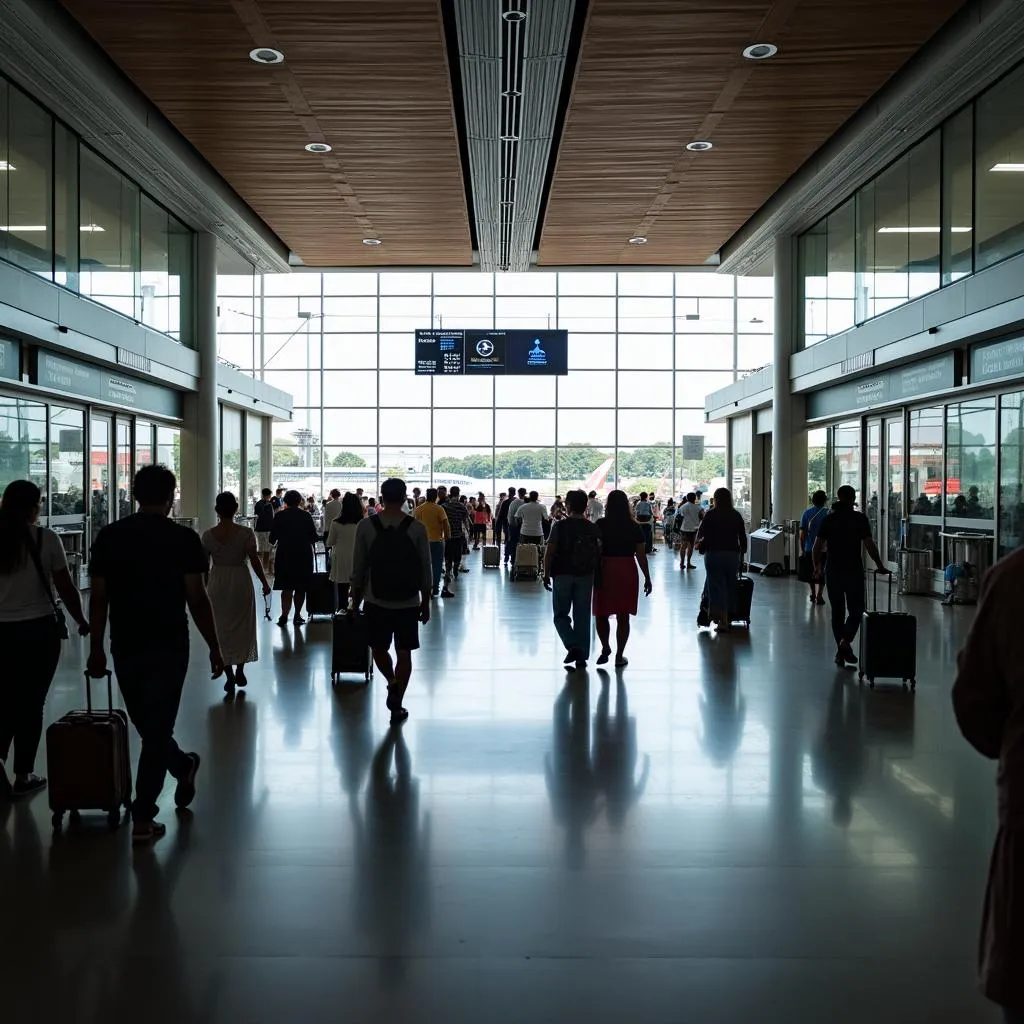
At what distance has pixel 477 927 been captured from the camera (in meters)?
3.88

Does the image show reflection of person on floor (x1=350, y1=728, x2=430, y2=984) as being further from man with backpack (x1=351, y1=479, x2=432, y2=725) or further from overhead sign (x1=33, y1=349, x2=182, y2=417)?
overhead sign (x1=33, y1=349, x2=182, y2=417)

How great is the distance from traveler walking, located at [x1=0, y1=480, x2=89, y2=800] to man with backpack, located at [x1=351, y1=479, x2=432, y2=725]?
89.2 inches

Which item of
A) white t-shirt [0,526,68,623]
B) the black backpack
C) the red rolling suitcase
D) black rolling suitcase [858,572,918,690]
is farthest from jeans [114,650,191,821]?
black rolling suitcase [858,572,918,690]

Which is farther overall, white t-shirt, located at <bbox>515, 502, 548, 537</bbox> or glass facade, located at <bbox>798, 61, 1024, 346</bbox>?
white t-shirt, located at <bbox>515, 502, 548, 537</bbox>

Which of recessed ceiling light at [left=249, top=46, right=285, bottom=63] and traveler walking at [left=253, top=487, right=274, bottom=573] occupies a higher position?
recessed ceiling light at [left=249, top=46, right=285, bottom=63]

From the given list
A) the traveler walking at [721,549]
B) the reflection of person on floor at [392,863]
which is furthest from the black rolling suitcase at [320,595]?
the reflection of person on floor at [392,863]

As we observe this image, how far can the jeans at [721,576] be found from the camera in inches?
478

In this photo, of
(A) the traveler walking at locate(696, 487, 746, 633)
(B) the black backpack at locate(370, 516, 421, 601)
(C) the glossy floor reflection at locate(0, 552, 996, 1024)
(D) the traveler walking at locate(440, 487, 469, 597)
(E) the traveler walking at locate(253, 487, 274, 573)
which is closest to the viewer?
(C) the glossy floor reflection at locate(0, 552, 996, 1024)

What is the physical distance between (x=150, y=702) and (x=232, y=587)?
3.87 m

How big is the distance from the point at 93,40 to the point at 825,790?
1181 cm

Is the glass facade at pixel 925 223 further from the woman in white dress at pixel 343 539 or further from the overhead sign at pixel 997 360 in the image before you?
the woman in white dress at pixel 343 539

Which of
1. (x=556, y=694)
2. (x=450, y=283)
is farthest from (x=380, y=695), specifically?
(x=450, y=283)

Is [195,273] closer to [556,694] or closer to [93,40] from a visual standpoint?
[93,40]

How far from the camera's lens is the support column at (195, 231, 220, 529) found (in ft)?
67.6
